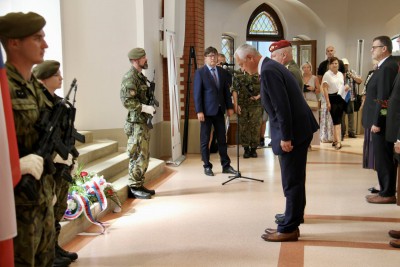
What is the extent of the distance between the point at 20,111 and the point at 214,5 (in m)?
9.16

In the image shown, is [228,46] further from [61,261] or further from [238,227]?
[61,261]

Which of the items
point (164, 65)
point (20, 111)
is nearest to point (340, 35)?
point (164, 65)

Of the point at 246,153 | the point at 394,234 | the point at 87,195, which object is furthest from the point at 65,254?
the point at 246,153

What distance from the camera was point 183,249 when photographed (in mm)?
3736

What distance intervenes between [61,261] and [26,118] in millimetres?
1595

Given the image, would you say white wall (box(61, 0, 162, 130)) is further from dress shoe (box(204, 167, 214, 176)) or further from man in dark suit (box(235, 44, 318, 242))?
man in dark suit (box(235, 44, 318, 242))

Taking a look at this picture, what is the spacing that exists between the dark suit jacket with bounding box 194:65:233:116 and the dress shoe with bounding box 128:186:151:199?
1649mm

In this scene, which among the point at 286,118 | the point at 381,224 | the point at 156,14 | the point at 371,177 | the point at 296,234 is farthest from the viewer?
the point at 156,14

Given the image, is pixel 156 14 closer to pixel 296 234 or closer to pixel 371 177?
pixel 371 177

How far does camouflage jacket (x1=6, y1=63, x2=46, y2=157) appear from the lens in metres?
2.06

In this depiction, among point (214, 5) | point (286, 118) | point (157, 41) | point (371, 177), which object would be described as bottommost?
point (371, 177)

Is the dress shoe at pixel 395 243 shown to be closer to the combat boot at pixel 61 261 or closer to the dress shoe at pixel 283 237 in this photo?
the dress shoe at pixel 283 237

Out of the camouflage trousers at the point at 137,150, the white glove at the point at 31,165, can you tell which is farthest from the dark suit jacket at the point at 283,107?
the white glove at the point at 31,165

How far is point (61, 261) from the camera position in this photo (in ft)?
11.0
